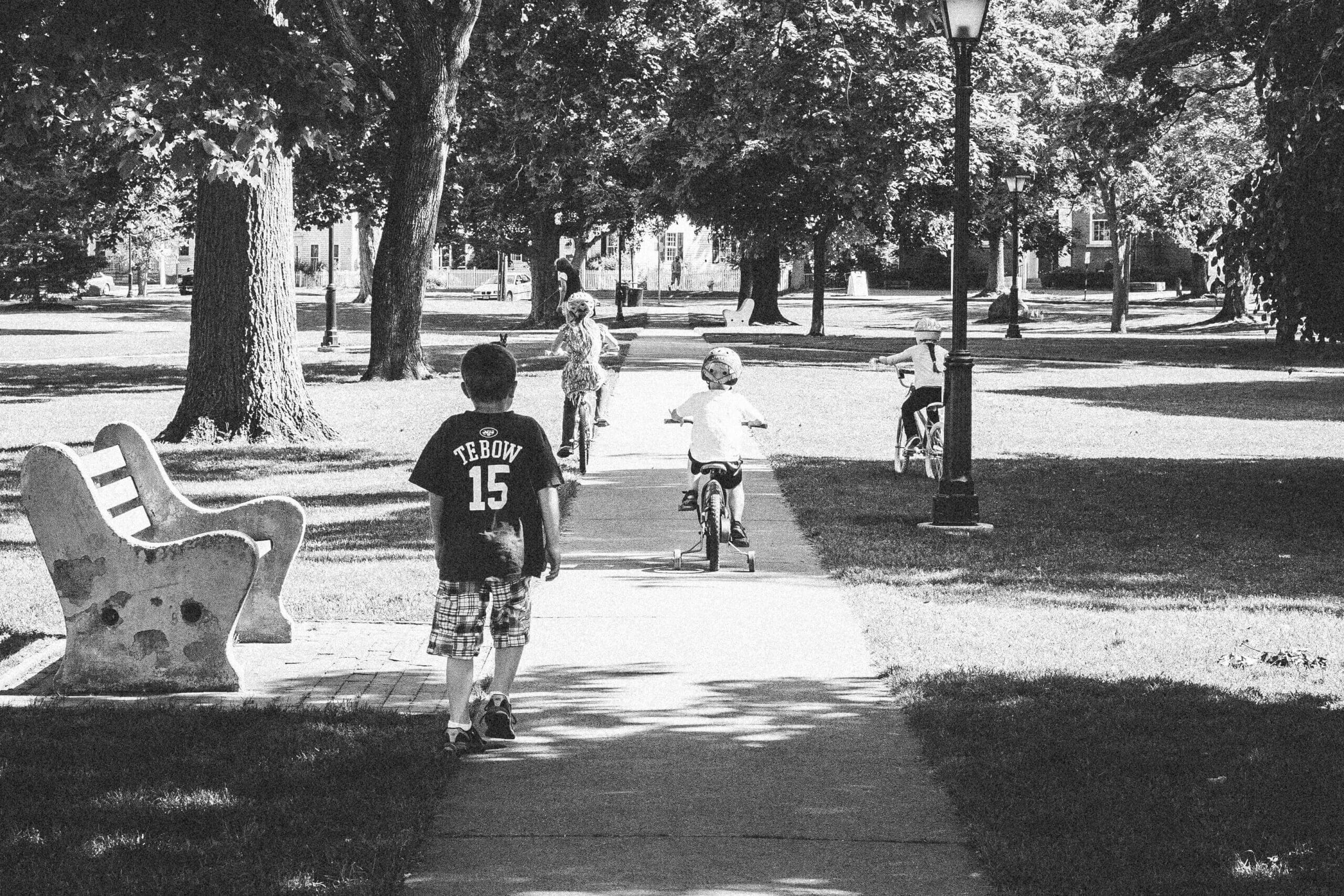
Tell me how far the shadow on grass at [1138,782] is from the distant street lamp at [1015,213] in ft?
109

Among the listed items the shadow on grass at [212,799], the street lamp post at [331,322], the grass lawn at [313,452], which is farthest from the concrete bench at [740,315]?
the shadow on grass at [212,799]

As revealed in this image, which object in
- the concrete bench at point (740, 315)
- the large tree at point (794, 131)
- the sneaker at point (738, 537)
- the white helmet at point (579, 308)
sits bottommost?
the sneaker at point (738, 537)

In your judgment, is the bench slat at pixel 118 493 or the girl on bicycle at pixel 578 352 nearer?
the bench slat at pixel 118 493

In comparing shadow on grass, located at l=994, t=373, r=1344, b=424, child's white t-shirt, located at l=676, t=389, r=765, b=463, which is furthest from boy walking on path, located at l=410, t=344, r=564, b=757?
shadow on grass, located at l=994, t=373, r=1344, b=424

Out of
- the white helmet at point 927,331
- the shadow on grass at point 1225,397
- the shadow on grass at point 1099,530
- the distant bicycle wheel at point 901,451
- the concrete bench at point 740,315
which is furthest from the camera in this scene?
the concrete bench at point 740,315

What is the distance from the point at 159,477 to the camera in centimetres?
786

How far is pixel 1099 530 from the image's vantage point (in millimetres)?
12086

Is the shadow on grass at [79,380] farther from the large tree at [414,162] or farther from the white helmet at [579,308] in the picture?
the white helmet at [579,308]

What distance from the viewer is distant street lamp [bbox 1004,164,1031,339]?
39.6 m

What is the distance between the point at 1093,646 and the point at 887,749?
2.24 meters

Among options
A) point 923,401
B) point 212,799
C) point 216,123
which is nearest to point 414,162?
point 216,123

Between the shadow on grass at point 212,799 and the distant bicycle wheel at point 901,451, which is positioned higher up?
the distant bicycle wheel at point 901,451

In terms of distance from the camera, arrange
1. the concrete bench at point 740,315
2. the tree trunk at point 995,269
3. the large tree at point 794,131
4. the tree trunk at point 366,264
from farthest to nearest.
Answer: the tree trunk at point 366,264 → the tree trunk at point 995,269 → the concrete bench at point 740,315 → the large tree at point 794,131

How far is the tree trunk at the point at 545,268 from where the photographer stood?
49156mm
